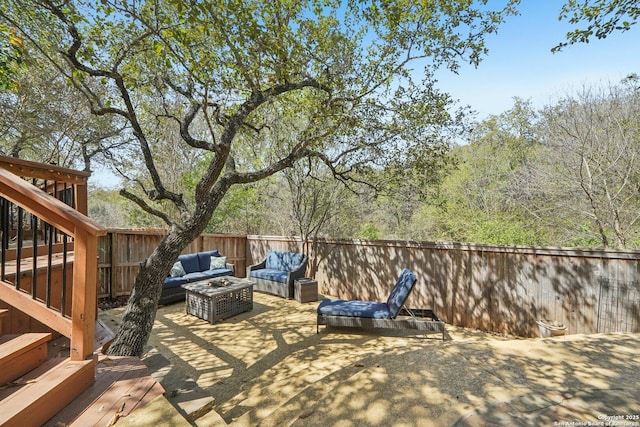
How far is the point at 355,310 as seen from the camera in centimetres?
453

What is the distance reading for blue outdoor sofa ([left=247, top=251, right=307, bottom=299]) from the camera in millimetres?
6598

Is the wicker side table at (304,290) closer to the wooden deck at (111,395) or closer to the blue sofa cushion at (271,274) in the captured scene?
the blue sofa cushion at (271,274)

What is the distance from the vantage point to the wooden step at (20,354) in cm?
169

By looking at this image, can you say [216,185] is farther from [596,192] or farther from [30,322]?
[596,192]

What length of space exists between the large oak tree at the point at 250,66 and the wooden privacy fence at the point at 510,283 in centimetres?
208

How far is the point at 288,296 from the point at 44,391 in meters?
5.18

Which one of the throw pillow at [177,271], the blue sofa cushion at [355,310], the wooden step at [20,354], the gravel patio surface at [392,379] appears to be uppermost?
the wooden step at [20,354]

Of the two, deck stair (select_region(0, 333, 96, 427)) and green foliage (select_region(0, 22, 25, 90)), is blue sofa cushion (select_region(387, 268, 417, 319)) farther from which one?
green foliage (select_region(0, 22, 25, 90))

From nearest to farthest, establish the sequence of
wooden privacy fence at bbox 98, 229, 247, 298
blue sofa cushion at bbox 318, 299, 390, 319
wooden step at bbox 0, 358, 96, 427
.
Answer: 1. wooden step at bbox 0, 358, 96, 427
2. blue sofa cushion at bbox 318, 299, 390, 319
3. wooden privacy fence at bbox 98, 229, 247, 298

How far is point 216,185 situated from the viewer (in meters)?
3.83

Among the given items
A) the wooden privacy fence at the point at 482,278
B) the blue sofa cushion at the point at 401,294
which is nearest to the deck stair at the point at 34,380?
the blue sofa cushion at the point at 401,294

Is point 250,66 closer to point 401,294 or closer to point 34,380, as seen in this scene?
point 34,380

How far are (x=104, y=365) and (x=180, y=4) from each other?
3.23 meters

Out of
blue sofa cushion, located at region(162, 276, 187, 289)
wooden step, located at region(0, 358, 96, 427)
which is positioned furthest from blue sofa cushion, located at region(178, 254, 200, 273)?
wooden step, located at region(0, 358, 96, 427)
